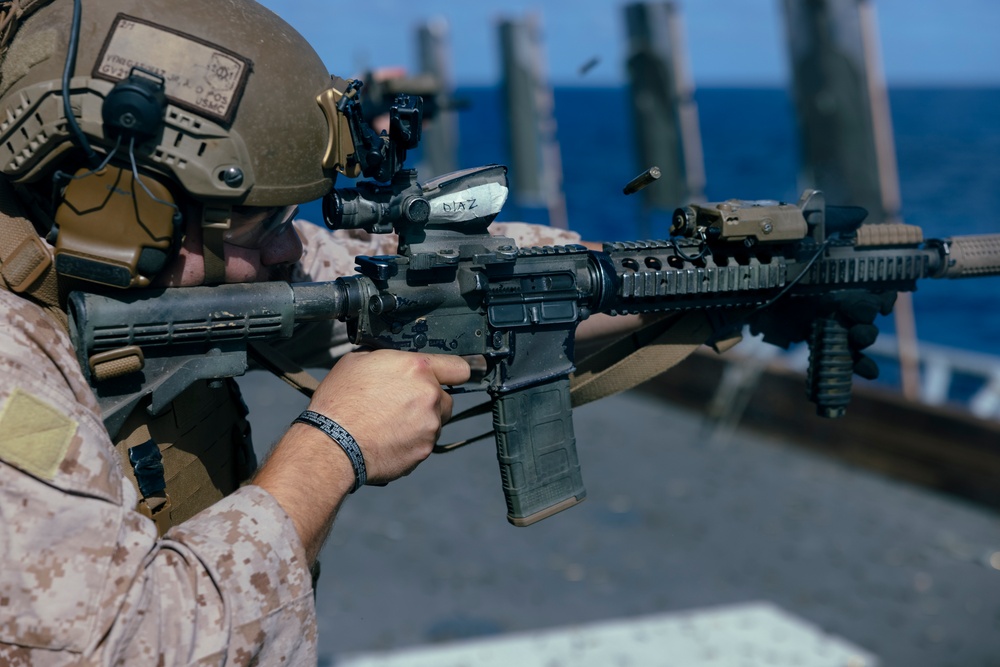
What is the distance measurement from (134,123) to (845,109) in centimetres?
654

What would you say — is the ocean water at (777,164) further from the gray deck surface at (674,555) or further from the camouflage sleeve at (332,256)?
the gray deck surface at (674,555)

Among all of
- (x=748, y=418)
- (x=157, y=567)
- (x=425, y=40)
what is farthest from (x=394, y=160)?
(x=425, y=40)

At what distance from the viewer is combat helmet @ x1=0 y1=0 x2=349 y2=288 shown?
1782mm

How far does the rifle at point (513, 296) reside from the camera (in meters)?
1.93

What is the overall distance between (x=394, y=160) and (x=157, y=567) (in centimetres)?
90

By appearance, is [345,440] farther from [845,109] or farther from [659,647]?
[845,109]

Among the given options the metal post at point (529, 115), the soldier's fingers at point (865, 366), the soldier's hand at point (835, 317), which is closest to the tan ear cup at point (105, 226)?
the soldier's hand at point (835, 317)

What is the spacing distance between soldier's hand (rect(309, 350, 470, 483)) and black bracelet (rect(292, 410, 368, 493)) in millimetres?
14

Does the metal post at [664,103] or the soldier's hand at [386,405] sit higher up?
the metal post at [664,103]

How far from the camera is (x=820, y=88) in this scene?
746 centimetres

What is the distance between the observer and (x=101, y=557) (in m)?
1.60

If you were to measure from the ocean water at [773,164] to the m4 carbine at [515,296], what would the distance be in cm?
54

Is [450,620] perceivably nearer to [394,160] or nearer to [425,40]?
[394,160]

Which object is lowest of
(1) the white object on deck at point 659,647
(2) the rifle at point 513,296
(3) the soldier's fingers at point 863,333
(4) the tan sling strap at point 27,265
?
(1) the white object on deck at point 659,647
